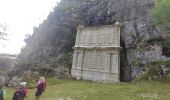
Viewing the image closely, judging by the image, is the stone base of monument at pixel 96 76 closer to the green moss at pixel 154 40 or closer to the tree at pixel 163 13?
the green moss at pixel 154 40

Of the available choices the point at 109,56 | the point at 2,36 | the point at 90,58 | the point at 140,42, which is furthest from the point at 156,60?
the point at 2,36

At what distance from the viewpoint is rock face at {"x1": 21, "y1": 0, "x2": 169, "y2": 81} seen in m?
43.9

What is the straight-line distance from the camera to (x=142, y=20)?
4656 cm

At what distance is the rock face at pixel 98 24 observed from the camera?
43.9m

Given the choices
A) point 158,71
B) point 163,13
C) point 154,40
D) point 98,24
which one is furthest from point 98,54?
point 163,13

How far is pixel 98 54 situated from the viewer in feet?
155

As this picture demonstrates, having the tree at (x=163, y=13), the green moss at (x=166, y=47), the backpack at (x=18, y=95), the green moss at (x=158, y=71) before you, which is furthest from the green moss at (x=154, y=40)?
the backpack at (x=18, y=95)

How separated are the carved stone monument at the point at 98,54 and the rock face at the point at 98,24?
9.31 ft

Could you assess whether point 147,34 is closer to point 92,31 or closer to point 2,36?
point 92,31

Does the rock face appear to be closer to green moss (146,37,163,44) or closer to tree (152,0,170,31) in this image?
green moss (146,37,163,44)

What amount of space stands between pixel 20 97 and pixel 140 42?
34569 mm

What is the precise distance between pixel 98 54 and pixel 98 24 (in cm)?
1019

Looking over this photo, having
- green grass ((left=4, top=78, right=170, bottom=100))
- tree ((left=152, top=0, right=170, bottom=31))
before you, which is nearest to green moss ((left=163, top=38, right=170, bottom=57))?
tree ((left=152, top=0, right=170, bottom=31))

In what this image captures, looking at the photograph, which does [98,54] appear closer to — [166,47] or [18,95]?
[166,47]
